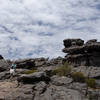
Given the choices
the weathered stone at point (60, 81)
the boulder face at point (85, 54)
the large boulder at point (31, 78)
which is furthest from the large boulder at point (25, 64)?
the large boulder at point (31, 78)

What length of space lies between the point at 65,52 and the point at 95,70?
49.6 ft

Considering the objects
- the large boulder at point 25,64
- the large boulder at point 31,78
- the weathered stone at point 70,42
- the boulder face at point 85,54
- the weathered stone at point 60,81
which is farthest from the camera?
the weathered stone at point 70,42

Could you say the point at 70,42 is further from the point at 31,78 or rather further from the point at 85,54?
the point at 31,78

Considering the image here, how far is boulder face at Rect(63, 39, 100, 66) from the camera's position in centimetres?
4503

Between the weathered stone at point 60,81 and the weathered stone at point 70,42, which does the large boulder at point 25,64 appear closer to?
the weathered stone at point 70,42

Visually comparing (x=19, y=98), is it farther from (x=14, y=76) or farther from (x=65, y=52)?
(x=65, y=52)

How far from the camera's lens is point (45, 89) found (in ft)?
84.2

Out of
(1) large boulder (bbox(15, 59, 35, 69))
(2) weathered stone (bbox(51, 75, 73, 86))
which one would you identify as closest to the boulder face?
(1) large boulder (bbox(15, 59, 35, 69))

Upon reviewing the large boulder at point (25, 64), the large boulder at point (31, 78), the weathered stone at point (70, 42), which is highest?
the weathered stone at point (70, 42)

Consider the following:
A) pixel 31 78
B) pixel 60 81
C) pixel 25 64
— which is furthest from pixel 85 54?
pixel 31 78

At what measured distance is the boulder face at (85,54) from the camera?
45031 mm

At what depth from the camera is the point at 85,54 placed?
153 feet

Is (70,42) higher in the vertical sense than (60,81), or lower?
higher

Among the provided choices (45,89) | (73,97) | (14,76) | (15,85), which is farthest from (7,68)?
(73,97)
